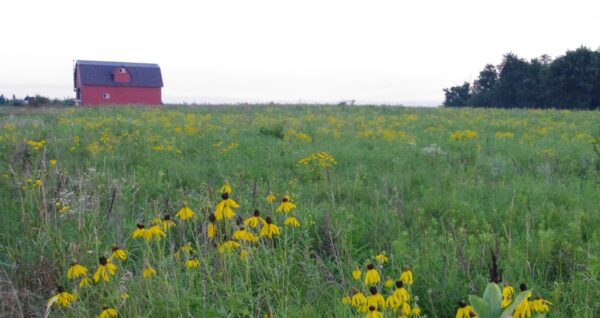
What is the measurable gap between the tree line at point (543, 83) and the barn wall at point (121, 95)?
105ft

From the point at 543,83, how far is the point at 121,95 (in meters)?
36.9

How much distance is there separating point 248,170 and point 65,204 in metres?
2.78

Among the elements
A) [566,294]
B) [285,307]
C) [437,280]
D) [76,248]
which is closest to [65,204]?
[76,248]

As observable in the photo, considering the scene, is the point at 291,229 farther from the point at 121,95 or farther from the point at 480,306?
the point at 121,95

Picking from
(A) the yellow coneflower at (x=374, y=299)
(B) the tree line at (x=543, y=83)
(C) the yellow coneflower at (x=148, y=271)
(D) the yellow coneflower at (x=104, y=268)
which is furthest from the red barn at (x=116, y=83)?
(A) the yellow coneflower at (x=374, y=299)

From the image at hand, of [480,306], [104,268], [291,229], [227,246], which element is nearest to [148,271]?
[104,268]

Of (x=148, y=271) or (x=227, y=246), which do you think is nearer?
(x=148, y=271)

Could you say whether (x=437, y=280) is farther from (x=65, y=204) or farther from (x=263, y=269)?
(x=65, y=204)

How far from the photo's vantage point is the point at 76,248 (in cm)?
363

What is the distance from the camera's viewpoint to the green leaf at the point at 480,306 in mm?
1531

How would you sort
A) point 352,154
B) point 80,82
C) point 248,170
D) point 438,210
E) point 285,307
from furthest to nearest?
point 80,82 → point 352,154 → point 248,170 → point 438,210 → point 285,307

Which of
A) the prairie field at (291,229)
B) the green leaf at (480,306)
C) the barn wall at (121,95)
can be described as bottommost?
the prairie field at (291,229)

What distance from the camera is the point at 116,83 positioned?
165 feet

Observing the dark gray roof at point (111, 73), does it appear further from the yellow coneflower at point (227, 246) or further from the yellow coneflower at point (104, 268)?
the yellow coneflower at point (104, 268)
